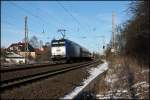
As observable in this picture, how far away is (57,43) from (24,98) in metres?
40.6

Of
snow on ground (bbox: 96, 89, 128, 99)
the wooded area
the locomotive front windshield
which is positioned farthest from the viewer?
the locomotive front windshield

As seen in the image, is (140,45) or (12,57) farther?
(12,57)

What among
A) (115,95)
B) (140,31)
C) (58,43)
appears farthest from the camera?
(58,43)

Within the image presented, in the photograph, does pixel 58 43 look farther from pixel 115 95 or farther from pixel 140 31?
pixel 115 95

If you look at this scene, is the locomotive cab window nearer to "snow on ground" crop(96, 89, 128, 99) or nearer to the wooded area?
the wooded area

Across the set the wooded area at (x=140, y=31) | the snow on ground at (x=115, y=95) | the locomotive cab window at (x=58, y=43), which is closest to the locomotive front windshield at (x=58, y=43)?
the locomotive cab window at (x=58, y=43)

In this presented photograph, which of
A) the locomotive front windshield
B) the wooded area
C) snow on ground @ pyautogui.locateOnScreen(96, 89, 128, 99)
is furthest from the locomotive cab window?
snow on ground @ pyautogui.locateOnScreen(96, 89, 128, 99)

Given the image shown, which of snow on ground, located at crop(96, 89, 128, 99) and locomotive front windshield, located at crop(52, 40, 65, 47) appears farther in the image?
locomotive front windshield, located at crop(52, 40, 65, 47)

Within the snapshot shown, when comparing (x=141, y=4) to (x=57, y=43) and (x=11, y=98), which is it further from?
(x=57, y=43)

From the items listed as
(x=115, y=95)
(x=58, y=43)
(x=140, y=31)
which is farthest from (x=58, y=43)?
(x=115, y=95)

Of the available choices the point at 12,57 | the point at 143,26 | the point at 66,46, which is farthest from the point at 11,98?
the point at 12,57

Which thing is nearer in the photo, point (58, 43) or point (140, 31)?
point (140, 31)

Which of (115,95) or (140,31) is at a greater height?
(140,31)

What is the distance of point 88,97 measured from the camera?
11922 mm
